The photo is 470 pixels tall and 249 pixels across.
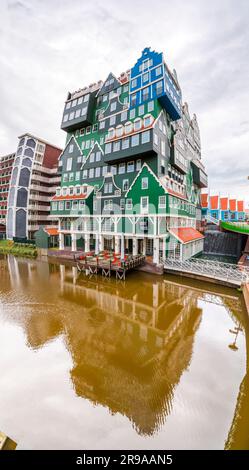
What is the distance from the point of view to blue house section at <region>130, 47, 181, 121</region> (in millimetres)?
25953

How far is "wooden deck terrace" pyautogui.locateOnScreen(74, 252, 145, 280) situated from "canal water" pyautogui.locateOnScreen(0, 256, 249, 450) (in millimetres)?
4431

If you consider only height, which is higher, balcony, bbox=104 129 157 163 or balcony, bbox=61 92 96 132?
balcony, bbox=61 92 96 132

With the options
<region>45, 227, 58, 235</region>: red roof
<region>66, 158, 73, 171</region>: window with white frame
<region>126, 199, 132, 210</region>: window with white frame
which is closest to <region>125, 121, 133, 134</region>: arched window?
<region>126, 199, 132, 210</region>: window with white frame

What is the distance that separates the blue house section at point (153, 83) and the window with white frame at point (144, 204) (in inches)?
540

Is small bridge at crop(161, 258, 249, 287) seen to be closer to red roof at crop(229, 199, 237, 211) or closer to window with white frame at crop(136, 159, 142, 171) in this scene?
window with white frame at crop(136, 159, 142, 171)

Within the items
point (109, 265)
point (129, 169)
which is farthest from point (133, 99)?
point (109, 265)

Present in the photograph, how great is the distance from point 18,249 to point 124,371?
37.0 metres

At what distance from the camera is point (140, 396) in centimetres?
743

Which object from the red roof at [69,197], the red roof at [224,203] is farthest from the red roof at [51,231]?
the red roof at [224,203]

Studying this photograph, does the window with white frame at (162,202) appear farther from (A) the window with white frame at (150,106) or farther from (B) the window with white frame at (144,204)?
(A) the window with white frame at (150,106)

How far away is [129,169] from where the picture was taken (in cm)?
2819
